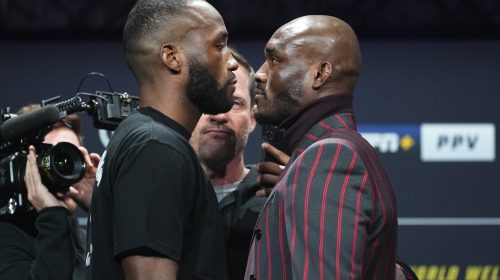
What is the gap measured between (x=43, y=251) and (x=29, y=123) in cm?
33

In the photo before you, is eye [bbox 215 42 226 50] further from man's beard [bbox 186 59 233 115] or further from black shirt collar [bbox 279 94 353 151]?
black shirt collar [bbox 279 94 353 151]

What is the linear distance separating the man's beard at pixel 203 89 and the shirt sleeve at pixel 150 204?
21cm

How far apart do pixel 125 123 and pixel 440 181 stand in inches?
88.0

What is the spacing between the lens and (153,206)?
1.53 m

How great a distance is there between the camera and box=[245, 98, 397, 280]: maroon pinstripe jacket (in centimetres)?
152

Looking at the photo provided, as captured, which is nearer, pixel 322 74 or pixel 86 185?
pixel 322 74

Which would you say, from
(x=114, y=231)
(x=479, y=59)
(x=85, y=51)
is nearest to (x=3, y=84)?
(x=85, y=51)

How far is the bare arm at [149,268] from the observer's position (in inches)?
59.1

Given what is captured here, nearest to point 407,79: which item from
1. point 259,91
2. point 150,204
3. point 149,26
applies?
point 259,91

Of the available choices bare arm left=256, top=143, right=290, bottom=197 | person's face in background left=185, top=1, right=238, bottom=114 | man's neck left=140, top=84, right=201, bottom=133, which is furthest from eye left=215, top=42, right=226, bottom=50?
bare arm left=256, top=143, right=290, bottom=197

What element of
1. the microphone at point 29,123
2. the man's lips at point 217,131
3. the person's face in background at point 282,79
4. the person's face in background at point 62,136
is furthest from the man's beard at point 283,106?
the person's face in background at point 62,136

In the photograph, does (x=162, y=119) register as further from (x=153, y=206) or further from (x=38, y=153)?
(x=38, y=153)

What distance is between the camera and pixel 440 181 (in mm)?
3641

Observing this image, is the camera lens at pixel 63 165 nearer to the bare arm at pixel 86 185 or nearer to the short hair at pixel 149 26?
the bare arm at pixel 86 185
